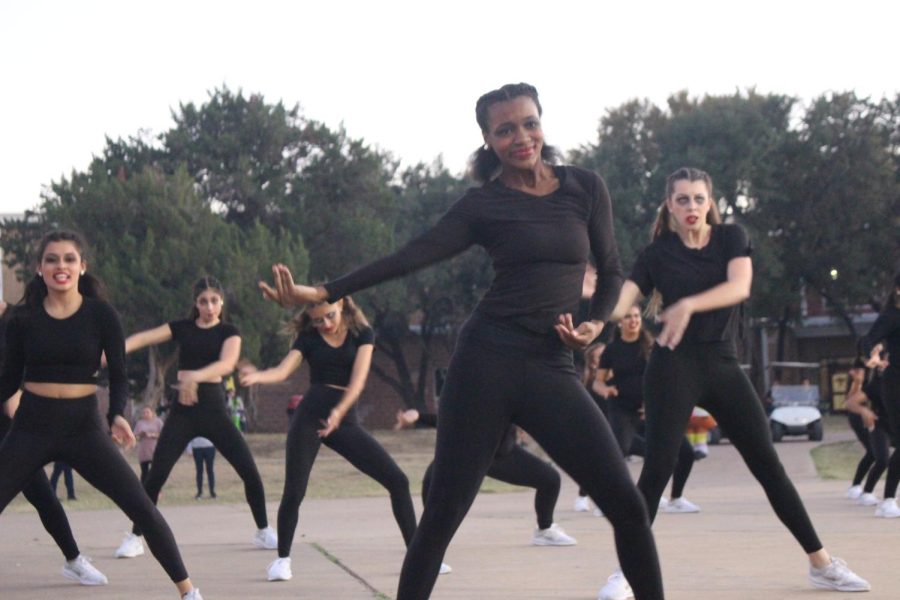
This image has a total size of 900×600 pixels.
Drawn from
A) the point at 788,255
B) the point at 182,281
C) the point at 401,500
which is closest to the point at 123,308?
the point at 182,281

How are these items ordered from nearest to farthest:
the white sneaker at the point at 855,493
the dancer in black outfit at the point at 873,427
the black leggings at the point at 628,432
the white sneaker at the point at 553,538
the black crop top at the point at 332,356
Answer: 1. the black crop top at the point at 332,356
2. the white sneaker at the point at 553,538
3. the dancer in black outfit at the point at 873,427
4. the black leggings at the point at 628,432
5. the white sneaker at the point at 855,493

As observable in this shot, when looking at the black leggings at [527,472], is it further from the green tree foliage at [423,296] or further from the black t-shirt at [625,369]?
the green tree foliage at [423,296]

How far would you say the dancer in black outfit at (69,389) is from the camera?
22.6 feet

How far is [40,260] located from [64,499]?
12879mm

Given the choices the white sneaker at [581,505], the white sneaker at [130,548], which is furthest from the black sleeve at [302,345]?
the white sneaker at [581,505]

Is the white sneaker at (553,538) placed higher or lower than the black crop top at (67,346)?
lower

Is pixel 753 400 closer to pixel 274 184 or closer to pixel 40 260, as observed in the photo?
pixel 40 260

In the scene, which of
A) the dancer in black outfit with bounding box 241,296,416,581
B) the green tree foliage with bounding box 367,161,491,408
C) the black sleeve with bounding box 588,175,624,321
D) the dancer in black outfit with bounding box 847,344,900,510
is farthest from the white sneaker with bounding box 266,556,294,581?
Result: the green tree foliage with bounding box 367,161,491,408

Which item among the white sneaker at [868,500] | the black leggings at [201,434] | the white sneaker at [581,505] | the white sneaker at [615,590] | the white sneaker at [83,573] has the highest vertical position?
the black leggings at [201,434]

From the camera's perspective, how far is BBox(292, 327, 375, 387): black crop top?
9.16 m

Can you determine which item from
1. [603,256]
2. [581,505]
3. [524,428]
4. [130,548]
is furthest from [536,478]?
[524,428]

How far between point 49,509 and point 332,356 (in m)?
2.02

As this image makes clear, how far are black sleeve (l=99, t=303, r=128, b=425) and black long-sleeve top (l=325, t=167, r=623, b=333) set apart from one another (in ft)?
8.84

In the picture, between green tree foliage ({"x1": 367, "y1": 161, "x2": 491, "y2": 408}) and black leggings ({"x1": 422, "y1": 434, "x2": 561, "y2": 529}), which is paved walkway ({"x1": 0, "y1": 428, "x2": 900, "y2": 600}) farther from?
green tree foliage ({"x1": 367, "y1": 161, "x2": 491, "y2": 408})
